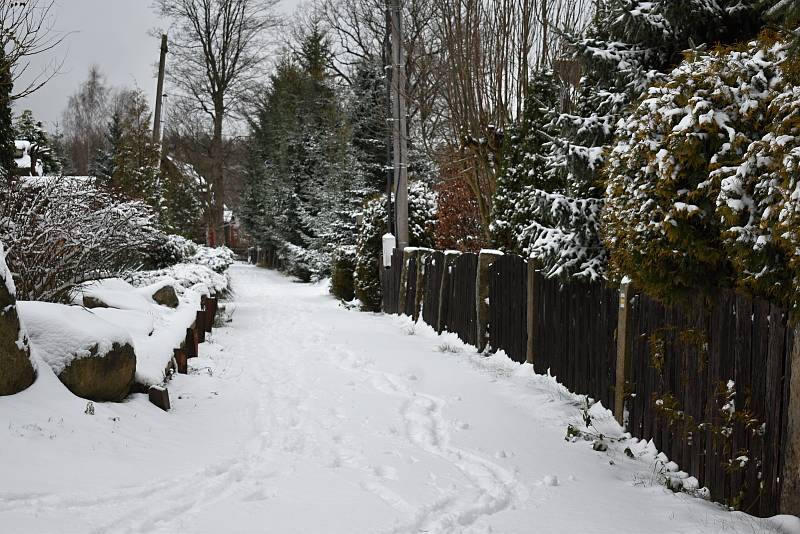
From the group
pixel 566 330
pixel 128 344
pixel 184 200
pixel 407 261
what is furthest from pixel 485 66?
pixel 184 200

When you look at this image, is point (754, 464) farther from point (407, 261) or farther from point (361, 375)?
point (407, 261)

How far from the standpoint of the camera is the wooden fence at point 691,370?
3.84 m

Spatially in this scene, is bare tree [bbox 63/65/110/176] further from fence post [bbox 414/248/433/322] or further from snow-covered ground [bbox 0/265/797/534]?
snow-covered ground [bbox 0/265/797/534]

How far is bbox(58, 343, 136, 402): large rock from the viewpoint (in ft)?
17.6

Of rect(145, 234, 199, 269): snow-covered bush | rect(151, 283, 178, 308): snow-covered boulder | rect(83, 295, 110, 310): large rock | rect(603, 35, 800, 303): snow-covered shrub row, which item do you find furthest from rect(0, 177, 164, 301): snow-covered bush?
rect(145, 234, 199, 269): snow-covered bush

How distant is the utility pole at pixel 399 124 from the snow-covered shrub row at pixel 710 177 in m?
10.6

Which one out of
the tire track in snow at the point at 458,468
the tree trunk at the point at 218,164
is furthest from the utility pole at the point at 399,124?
the tree trunk at the point at 218,164

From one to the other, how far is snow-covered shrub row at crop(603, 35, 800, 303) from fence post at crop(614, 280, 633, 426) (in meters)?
0.84

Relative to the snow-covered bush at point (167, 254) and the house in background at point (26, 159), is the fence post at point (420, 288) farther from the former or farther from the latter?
the house in background at point (26, 159)

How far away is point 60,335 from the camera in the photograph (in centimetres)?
546

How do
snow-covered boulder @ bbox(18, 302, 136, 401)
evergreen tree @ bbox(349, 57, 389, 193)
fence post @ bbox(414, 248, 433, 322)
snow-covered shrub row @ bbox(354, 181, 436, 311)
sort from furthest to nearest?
1. evergreen tree @ bbox(349, 57, 389, 193)
2. snow-covered shrub row @ bbox(354, 181, 436, 311)
3. fence post @ bbox(414, 248, 433, 322)
4. snow-covered boulder @ bbox(18, 302, 136, 401)

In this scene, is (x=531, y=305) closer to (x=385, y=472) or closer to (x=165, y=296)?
(x=385, y=472)

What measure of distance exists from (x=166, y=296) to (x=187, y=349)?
1.67m

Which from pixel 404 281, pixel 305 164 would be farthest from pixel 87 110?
pixel 404 281
